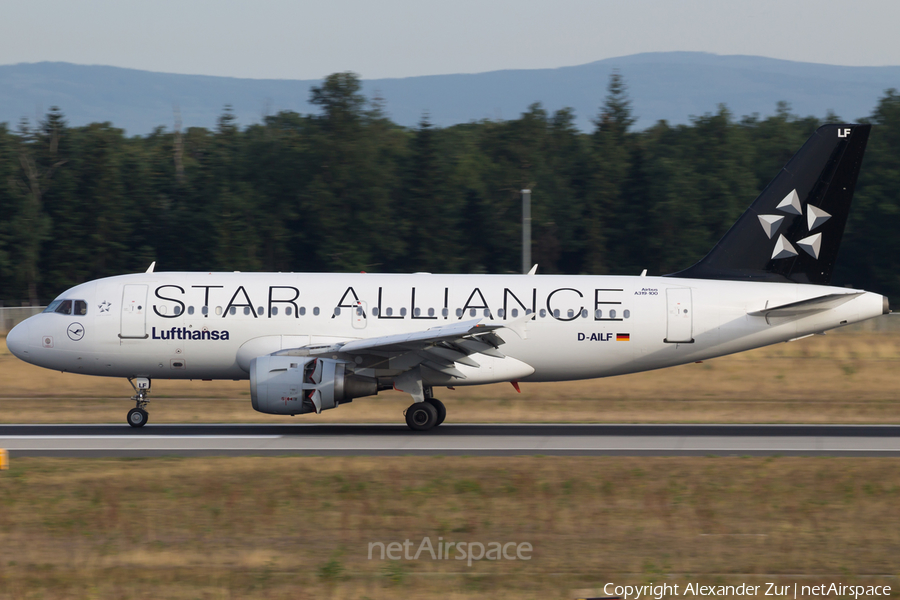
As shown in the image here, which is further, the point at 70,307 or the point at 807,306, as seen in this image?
the point at 70,307

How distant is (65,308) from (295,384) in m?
7.24

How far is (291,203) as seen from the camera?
216 feet

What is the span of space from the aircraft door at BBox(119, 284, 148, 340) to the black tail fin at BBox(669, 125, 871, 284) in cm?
1533

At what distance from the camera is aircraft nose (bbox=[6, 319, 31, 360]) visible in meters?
26.0

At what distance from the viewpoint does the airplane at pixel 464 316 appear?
83.7ft

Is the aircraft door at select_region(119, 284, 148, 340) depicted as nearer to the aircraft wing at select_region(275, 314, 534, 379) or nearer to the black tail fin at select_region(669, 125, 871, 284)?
the aircraft wing at select_region(275, 314, 534, 379)

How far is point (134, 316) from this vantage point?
2572 cm

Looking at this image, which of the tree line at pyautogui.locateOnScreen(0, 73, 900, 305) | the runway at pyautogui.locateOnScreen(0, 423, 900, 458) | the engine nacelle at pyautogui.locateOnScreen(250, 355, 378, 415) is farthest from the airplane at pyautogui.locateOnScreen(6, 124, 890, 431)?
the tree line at pyautogui.locateOnScreen(0, 73, 900, 305)

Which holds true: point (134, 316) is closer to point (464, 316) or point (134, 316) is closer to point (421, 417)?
point (421, 417)

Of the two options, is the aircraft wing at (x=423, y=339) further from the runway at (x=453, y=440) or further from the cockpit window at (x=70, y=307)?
the cockpit window at (x=70, y=307)

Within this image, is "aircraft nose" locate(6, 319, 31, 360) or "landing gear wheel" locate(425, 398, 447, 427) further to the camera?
"aircraft nose" locate(6, 319, 31, 360)

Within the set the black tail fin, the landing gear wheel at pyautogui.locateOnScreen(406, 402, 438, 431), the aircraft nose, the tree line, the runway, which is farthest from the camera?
the tree line

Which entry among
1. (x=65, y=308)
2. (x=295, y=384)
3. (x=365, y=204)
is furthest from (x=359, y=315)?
(x=365, y=204)

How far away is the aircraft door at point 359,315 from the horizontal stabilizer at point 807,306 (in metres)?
10.1
